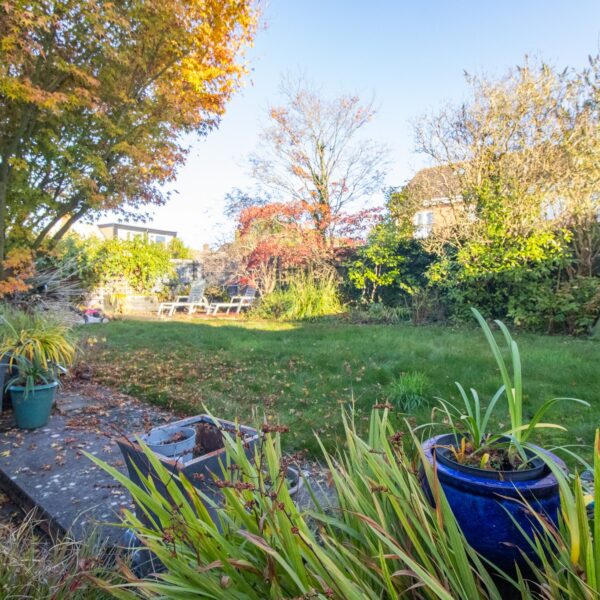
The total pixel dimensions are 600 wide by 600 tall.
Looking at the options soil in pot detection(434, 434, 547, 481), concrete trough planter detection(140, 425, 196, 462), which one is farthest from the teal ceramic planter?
soil in pot detection(434, 434, 547, 481)

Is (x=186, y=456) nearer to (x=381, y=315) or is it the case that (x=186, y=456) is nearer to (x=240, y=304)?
(x=381, y=315)

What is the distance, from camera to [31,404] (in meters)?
3.24

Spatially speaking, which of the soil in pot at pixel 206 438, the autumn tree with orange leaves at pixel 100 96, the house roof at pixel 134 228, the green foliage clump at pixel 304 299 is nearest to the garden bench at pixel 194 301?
the green foliage clump at pixel 304 299

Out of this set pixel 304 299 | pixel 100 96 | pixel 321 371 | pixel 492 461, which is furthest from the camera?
pixel 304 299

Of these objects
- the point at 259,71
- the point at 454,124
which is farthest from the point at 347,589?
the point at 454,124

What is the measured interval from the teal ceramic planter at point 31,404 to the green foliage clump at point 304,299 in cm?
669

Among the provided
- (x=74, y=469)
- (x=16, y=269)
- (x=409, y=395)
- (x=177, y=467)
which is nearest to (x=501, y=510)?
(x=177, y=467)

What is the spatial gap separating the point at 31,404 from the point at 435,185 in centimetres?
829

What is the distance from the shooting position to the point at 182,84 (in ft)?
15.0

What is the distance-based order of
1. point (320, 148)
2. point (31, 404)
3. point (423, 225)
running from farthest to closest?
1. point (320, 148)
2. point (423, 225)
3. point (31, 404)

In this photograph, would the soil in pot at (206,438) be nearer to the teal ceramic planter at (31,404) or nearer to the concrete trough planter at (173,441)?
the concrete trough planter at (173,441)

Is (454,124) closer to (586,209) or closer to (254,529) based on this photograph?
(586,209)

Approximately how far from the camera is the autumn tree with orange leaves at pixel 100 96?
3545mm

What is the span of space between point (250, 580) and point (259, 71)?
5537 mm
